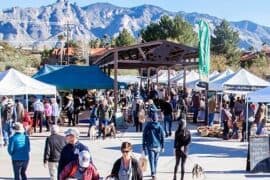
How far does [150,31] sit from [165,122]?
183ft

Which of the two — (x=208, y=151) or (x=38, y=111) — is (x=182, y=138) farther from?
(x=38, y=111)

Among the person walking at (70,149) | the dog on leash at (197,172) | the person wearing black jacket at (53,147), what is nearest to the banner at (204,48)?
the dog on leash at (197,172)

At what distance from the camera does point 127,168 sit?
779 centimetres

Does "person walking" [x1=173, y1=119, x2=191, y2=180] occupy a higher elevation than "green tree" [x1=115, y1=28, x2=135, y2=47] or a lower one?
lower

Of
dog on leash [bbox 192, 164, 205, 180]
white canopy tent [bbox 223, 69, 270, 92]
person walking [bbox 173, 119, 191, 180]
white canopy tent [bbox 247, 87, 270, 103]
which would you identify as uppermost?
white canopy tent [bbox 223, 69, 270, 92]

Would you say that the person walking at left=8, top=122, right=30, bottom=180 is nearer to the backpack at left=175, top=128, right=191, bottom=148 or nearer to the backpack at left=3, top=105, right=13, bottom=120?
the backpack at left=175, top=128, right=191, bottom=148

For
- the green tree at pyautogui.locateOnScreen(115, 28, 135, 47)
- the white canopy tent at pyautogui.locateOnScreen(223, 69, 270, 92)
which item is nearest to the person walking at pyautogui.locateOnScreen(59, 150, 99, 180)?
the white canopy tent at pyautogui.locateOnScreen(223, 69, 270, 92)

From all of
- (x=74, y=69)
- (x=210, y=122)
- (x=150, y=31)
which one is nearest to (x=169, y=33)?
(x=150, y=31)

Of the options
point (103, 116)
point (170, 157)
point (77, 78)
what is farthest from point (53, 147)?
point (77, 78)

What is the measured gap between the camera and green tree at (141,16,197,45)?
74812mm

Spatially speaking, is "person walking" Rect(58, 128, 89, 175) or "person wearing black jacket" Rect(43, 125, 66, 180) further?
"person wearing black jacket" Rect(43, 125, 66, 180)

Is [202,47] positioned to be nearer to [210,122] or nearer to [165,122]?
[210,122]

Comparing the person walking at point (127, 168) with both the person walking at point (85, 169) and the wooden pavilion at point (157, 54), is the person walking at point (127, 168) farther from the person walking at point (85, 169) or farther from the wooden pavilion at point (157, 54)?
the wooden pavilion at point (157, 54)

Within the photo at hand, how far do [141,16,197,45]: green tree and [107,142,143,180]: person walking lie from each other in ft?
219
